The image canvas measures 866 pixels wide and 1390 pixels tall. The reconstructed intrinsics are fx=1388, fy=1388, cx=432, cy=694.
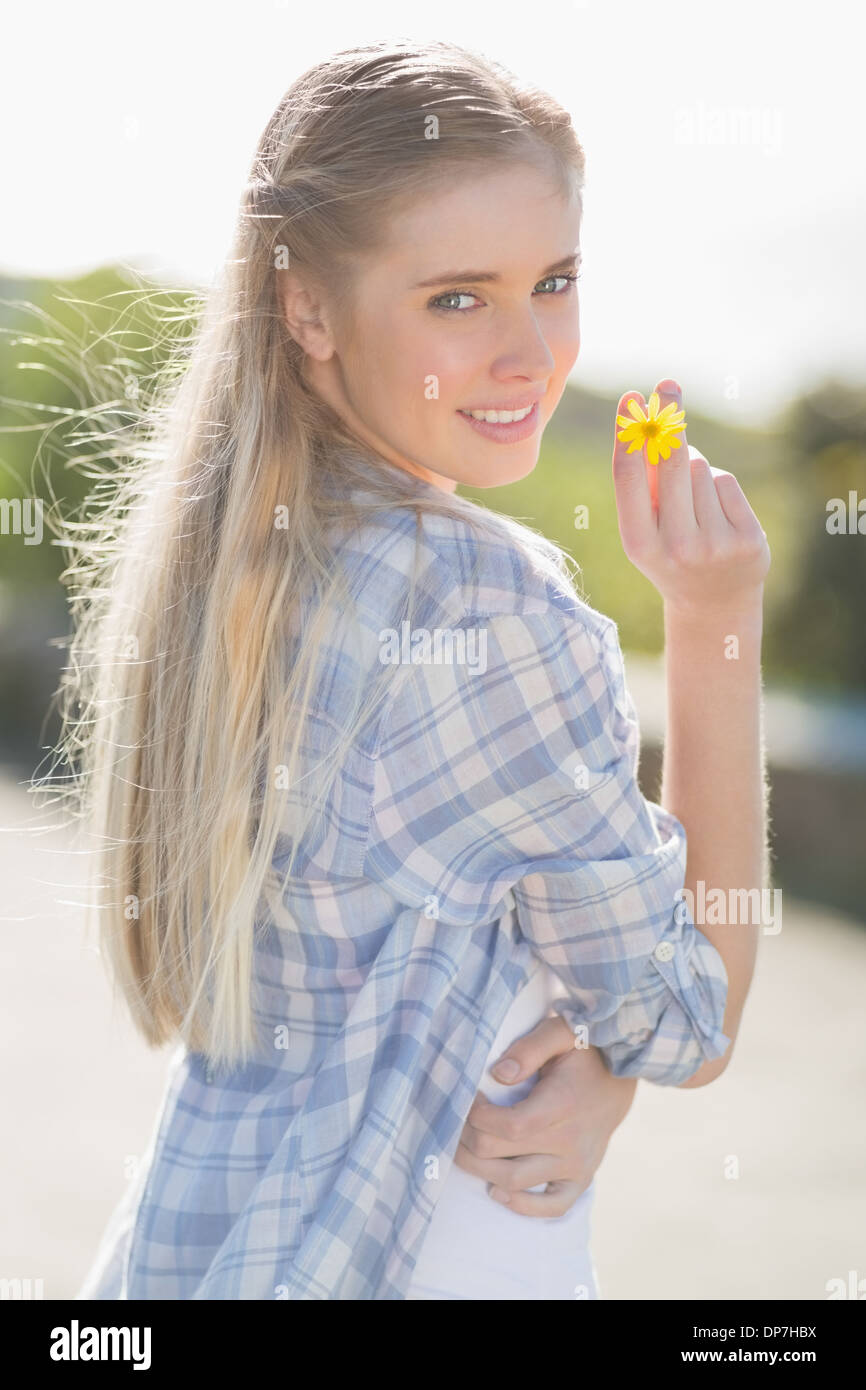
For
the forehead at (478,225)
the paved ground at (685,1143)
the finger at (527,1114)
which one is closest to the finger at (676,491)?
the forehead at (478,225)

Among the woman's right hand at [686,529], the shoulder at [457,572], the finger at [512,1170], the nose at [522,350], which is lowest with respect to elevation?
the finger at [512,1170]

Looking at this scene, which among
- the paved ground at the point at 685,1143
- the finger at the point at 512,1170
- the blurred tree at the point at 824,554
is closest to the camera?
the finger at the point at 512,1170

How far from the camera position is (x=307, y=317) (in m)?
1.57

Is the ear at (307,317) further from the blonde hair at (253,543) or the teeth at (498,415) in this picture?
the teeth at (498,415)

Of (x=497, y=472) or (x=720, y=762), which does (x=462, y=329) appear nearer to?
(x=497, y=472)

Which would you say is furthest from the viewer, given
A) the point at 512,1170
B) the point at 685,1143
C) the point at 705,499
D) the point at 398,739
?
the point at 685,1143

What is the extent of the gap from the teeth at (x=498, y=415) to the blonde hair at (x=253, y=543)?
0.33 feet

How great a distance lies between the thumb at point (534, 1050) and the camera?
154cm

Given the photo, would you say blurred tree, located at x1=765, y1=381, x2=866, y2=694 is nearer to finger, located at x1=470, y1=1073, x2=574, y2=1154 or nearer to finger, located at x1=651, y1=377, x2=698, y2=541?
finger, located at x1=651, y1=377, x2=698, y2=541

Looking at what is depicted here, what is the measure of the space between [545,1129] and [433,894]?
0.33m

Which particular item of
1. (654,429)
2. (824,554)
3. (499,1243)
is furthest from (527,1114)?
(824,554)

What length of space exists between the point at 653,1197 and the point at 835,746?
101 inches

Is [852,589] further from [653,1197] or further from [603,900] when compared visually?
[603,900]

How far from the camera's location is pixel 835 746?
5.88 meters
